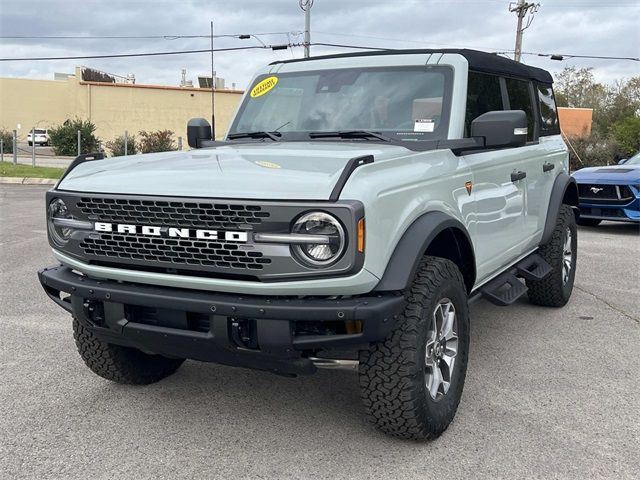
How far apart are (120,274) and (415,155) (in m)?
1.54

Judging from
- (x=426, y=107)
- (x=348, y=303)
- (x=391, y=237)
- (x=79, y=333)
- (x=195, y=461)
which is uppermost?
(x=426, y=107)

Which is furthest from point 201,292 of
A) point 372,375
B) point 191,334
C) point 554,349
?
point 554,349

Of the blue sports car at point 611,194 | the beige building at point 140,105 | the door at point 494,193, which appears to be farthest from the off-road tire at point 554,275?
the beige building at point 140,105

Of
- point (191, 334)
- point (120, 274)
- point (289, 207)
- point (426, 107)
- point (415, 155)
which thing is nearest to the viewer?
point (289, 207)

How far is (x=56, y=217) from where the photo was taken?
10.8 ft

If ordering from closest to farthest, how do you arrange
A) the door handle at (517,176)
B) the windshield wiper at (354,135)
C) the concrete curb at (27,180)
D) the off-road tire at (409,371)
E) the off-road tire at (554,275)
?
the off-road tire at (409,371), the windshield wiper at (354,135), the door handle at (517,176), the off-road tire at (554,275), the concrete curb at (27,180)

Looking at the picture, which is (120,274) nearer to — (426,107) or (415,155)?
(415,155)

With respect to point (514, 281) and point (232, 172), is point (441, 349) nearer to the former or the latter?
point (232, 172)

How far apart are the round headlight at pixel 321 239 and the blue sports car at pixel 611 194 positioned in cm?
824

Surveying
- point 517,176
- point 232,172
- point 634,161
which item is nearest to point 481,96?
point 517,176

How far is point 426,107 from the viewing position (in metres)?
4.00

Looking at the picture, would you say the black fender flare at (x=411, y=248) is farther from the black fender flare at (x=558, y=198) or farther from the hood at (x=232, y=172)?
the black fender flare at (x=558, y=198)

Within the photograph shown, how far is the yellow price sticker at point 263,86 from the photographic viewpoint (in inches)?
185

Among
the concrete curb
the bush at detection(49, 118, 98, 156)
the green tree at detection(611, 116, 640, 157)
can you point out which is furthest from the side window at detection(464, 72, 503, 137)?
the green tree at detection(611, 116, 640, 157)
